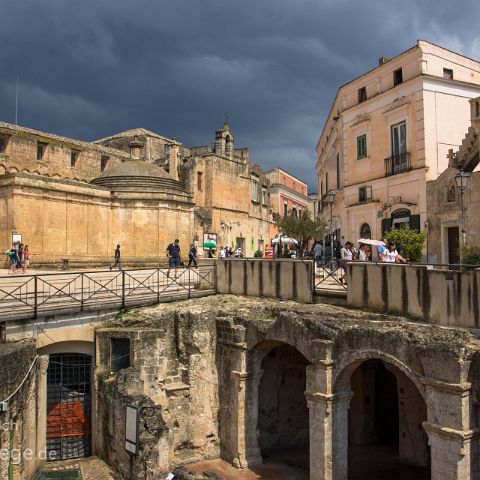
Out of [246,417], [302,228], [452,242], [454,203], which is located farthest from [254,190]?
[246,417]

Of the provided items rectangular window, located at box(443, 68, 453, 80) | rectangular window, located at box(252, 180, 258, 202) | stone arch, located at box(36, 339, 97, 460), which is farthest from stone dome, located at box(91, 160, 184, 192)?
rectangular window, located at box(252, 180, 258, 202)

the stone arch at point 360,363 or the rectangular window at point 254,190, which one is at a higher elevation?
the rectangular window at point 254,190

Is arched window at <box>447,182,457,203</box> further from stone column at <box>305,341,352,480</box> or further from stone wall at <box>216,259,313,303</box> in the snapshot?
stone column at <box>305,341,352,480</box>

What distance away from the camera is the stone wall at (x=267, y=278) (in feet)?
47.7

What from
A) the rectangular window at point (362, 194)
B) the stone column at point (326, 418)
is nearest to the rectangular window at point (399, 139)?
the rectangular window at point (362, 194)

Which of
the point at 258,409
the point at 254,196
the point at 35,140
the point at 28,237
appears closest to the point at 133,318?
the point at 258,409

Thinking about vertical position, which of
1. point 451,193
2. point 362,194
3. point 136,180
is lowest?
point 451,193

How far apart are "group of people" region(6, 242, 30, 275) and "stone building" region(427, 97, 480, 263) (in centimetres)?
1602

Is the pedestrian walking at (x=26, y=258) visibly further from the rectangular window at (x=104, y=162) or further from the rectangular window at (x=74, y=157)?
the rectangular window at (x=104, y=162)

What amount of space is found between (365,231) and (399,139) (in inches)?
175

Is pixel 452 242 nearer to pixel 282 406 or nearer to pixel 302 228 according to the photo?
pixel 302 228

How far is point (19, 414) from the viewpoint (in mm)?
10891

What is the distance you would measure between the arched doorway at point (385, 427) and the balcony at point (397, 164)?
27.0 ft

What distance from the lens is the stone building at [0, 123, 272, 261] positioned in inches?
872
